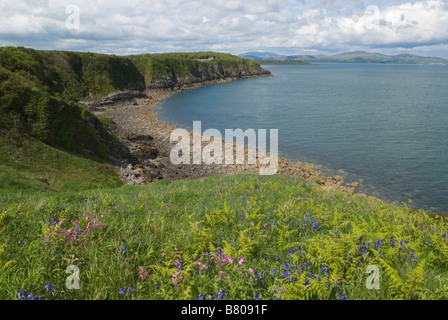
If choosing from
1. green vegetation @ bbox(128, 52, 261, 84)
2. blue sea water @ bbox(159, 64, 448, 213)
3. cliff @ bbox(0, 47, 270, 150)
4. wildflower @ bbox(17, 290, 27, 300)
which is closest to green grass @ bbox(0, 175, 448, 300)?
wildflower @ bbox(17, 290, 27, 300)

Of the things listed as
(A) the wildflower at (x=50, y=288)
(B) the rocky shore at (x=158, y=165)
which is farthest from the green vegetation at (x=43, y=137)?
(A) the wildflower at (x=50, y=288)

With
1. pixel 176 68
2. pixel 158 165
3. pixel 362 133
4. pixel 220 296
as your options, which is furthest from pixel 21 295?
pixel 176 68

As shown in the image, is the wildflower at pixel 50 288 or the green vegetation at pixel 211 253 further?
the green vegetation at pixel 211 253

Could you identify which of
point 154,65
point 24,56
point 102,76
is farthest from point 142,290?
point 154,65

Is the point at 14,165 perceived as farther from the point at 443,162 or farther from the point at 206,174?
the point at 443,162

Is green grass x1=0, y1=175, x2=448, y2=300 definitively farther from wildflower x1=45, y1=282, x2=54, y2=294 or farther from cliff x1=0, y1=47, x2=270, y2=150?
cliff x1=0, y1=47, x2=270, y2=150

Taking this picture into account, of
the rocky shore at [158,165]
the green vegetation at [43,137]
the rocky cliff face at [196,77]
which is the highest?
the rocky cliff face at [196,77]

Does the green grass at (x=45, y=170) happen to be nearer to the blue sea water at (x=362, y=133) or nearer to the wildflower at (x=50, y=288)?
the wildflower at (x=50, y=288)

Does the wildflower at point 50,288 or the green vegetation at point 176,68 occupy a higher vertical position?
the green vegetation at point 176,68

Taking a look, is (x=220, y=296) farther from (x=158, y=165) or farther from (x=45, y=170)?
(x=158, y=165)

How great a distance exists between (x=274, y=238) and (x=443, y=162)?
4181 cm

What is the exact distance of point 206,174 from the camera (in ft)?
117

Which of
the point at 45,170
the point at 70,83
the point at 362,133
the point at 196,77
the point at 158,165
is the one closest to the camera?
the point at 45,170

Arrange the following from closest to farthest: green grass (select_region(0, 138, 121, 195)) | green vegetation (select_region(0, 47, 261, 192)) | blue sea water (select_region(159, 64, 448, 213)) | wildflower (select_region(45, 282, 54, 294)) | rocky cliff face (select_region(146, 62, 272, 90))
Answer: wildflower (select_region(45, 282, 54, 294)), green grass (select_region(0, 138, 121, 195)), green vegetation (select_region(0, 47, 261, 192)), blue sea water (select_region(159, 64, 448, 213)), rocky cliff face (select_region(146, 62, 272, 90))
